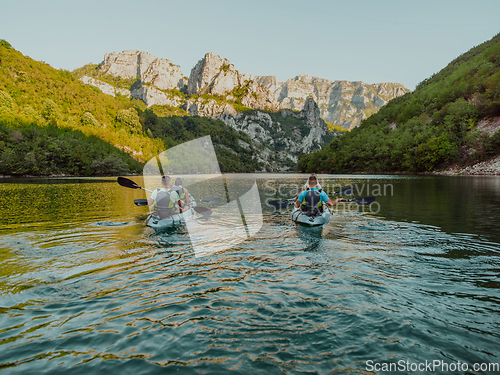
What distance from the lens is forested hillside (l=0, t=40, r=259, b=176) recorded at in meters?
86.3

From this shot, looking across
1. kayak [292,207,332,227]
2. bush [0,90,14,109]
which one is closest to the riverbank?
kayak [292,207,332,227]

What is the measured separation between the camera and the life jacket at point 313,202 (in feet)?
51.4

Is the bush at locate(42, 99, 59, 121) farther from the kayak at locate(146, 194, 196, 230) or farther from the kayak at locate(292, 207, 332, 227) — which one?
the kayak at locate(292, 207, 332, 227)

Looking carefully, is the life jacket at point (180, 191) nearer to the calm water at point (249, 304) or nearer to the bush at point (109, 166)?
the calm water at point (249, 304)

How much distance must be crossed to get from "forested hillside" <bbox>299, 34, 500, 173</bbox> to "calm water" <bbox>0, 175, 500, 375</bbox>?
87144mm

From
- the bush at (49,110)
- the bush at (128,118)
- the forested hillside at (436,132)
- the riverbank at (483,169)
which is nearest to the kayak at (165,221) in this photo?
the riverbank at (483,169)

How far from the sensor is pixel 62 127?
112 meters

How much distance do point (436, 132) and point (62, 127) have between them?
14150 cm

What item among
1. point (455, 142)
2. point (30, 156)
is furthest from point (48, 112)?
point (455, 142)

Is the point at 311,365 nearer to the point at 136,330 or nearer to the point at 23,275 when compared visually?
the point at 136,330

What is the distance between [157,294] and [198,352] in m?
2.68

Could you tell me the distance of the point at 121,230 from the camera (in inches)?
582

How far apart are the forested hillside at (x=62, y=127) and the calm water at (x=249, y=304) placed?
92.5 meters

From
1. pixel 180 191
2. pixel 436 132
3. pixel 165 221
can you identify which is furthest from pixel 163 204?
pixel 436 132
